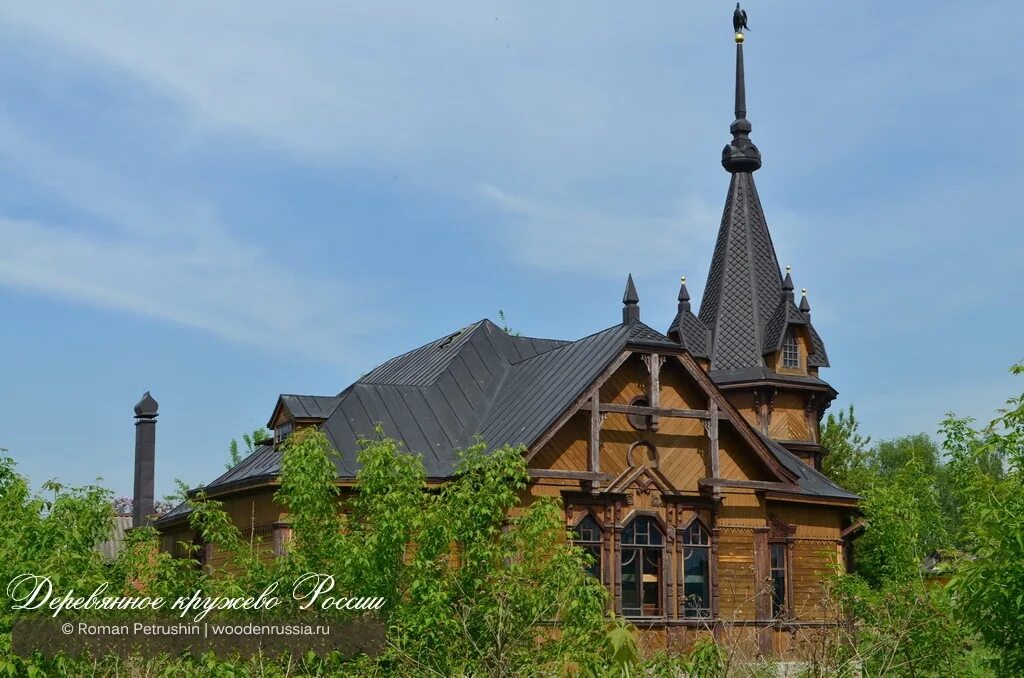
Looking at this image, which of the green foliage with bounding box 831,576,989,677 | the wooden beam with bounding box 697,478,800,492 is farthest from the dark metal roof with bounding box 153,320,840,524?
the green foliage with bounding box 831,576,989,677

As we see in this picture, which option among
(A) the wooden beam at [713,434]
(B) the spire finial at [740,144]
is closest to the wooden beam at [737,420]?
(A) the wooden beam at [713,434]

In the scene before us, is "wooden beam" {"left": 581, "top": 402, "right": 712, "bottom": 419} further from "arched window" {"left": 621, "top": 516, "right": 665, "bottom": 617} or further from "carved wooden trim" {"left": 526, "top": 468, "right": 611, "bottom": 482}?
"arched window" {"left": 621, "top": 516, "right": 665, "bottom": 617}

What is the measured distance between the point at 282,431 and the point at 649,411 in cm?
703

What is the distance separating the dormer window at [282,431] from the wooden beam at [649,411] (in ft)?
19.0

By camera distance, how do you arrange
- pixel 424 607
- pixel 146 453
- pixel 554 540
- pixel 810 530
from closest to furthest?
pixel 424 607 < pixel 554 540 < pixel 810 530 < pixel 146 453

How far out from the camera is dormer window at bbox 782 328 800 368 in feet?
109

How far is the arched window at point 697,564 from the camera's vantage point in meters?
25.1

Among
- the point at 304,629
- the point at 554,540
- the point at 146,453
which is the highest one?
the point at 146,453

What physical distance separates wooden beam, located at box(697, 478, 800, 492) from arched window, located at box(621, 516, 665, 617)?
3.92ft

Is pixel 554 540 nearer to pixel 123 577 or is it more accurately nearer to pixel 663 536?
pixel 123 577

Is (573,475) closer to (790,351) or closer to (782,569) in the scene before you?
(782,569)

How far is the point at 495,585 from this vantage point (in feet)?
51.0

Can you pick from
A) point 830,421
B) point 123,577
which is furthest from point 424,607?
point 830,421

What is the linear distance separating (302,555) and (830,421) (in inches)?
1180
